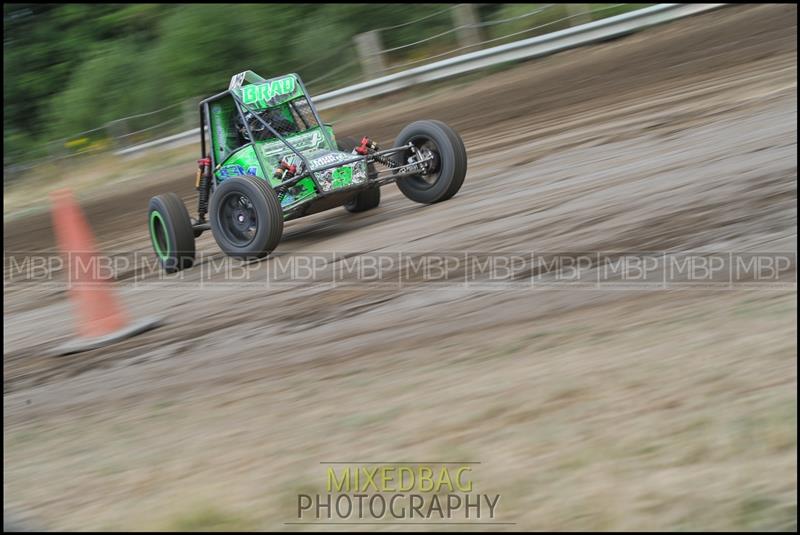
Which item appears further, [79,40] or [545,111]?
[79,40]

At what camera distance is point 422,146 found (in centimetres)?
823

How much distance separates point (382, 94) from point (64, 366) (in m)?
11.7

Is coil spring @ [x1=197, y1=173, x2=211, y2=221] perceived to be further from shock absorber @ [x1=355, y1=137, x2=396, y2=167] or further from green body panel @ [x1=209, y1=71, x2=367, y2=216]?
shock absorber @ [x1=355, y1=137, x2=396, y2=167]

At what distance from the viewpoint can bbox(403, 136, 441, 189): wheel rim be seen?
8148 mm

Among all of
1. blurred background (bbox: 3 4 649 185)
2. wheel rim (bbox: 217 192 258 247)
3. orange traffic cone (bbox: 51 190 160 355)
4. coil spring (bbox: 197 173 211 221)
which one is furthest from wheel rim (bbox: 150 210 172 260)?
blurred background (bbox: 3 4 649 185)

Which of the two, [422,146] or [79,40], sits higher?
[79,40]

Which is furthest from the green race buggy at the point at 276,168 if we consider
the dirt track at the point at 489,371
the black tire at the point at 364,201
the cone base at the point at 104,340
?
the cone base at the point at 104,340

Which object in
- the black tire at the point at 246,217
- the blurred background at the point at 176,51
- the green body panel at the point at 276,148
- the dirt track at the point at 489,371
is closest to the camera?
the dirt track at the point at 489,371

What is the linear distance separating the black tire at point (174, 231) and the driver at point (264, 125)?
79cm

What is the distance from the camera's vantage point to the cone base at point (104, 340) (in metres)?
6.16

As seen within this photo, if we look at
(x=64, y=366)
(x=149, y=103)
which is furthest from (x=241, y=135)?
(x=149, y=103)

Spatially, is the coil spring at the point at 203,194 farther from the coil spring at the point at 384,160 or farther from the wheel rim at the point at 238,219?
the coil spring at the point at 384,160

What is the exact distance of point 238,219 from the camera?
7.59 metres

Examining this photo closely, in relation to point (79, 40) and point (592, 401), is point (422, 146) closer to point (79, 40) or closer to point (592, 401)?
point (592, 401)
